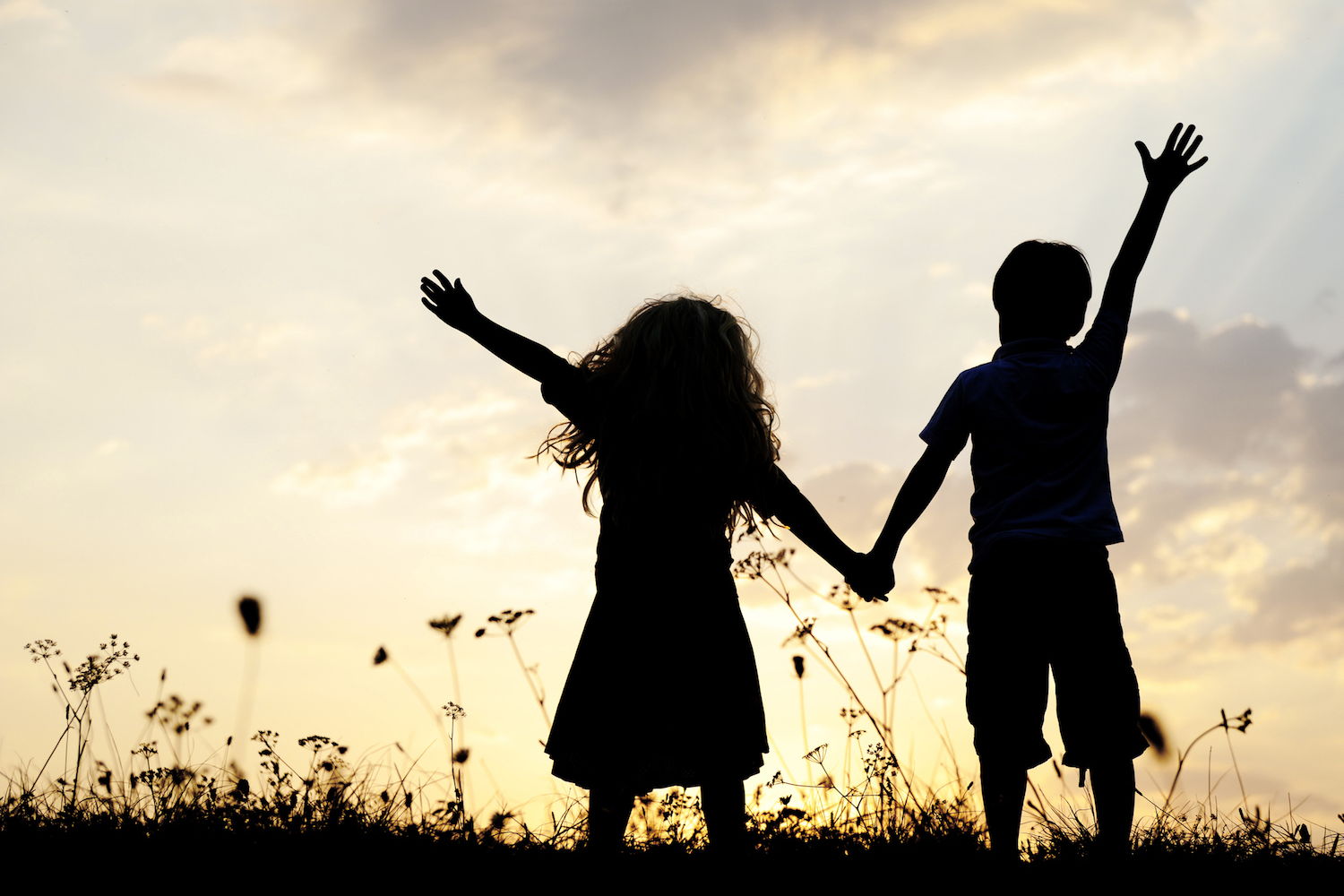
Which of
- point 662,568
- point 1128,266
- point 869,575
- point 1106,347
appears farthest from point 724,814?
point 1128,266

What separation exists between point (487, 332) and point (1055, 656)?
97.0 inches

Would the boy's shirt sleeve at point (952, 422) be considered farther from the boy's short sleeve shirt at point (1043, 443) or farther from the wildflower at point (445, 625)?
the wildflower at point (445, 625)

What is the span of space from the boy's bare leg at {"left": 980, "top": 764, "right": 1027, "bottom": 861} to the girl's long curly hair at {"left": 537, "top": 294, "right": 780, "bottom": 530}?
1328 mm

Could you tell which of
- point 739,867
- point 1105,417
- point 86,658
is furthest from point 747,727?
point 86,658

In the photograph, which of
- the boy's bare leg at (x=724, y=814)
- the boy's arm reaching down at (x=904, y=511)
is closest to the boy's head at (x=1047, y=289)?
the boy's arm reaching down at (x=904, y=511)

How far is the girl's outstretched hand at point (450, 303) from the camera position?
475 centimetres

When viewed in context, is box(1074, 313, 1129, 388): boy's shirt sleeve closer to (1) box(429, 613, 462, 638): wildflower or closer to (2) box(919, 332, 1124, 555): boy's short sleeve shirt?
(2) box(919, 332, 1124, 555): boy's short sleeve shirt

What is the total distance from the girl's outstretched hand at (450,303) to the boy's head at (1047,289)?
2.10 metres

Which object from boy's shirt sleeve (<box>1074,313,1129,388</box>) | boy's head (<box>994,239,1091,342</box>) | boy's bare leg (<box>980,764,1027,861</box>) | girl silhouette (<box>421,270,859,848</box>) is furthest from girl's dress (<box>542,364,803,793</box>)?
boy's shirt sleeve (<box>1074,313,1129,388</box>)

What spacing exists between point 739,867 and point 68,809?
2.54 meters

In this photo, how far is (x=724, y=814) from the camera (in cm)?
421

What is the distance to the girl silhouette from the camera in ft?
13.9

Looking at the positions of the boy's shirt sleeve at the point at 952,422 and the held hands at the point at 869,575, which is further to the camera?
the held hands at the point at 869,575

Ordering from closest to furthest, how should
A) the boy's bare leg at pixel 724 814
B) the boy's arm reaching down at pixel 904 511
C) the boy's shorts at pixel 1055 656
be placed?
the boy's bare leg at pixel 724 814
the boy's shorts at pixel 1055 656
the boy's arm reaching down at pixel 904 511
